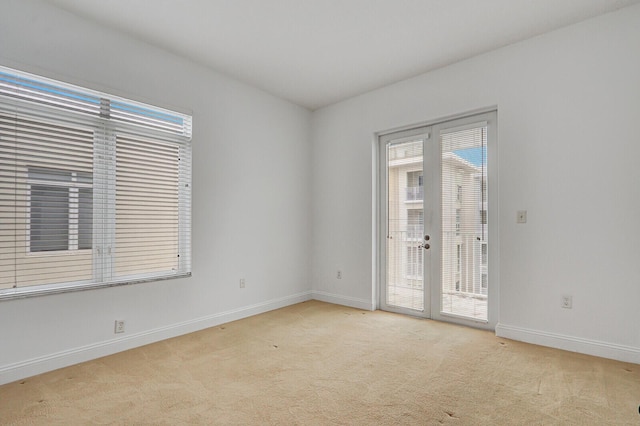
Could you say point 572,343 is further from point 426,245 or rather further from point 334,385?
point 334,385

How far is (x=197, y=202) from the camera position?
11.9 ft

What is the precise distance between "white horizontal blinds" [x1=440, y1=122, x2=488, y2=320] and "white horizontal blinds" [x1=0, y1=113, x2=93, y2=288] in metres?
3.52

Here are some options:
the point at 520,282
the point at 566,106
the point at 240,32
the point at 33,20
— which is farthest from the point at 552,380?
the point at 33,20

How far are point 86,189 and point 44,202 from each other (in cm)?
31

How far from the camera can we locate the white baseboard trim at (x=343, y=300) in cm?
439

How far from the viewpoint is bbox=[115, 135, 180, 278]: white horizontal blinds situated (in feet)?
10.1

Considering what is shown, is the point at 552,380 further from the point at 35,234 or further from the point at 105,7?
the point at 105,7

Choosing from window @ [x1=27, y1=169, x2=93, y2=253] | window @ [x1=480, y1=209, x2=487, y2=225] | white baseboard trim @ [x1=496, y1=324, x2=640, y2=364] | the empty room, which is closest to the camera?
the empty room

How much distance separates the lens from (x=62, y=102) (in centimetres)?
275

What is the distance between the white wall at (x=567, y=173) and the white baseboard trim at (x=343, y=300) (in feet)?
5.09

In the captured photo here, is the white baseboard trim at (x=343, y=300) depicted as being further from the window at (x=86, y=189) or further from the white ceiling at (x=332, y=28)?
the white ceiling at (x=332, y=28)

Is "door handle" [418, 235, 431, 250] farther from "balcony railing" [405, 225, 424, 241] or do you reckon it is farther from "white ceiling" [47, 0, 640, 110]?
"white ceiling" [47, 0, 640, 110]

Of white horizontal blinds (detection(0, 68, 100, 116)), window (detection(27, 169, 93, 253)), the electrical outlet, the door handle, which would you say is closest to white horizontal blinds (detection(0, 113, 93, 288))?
window (detection(27, 169, 93, 253))

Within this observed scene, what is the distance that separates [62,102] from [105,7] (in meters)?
0.84
